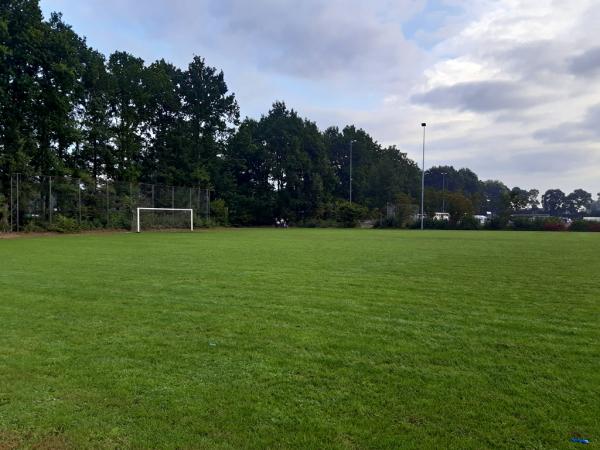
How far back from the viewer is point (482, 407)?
325 cm

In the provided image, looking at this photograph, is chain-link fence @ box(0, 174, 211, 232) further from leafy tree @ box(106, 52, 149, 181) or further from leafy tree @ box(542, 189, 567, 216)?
leafy tree @ box(542, 189, 567, 216)

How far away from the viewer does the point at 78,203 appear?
3123cm

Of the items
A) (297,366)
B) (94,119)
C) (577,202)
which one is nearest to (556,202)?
(577,202)

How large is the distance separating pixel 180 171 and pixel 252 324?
145 ft

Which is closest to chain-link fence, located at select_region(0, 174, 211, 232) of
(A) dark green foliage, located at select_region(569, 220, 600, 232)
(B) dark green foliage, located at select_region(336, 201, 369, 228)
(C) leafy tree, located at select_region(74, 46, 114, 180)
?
(C) leafy tree, located at select_region(74, 46, 114, 180)

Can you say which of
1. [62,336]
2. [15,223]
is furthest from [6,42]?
[62,336]

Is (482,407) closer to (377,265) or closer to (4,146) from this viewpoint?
(377,265)

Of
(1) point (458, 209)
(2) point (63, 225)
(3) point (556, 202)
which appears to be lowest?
(2) point (63, 225)

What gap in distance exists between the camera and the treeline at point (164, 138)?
1177 inches

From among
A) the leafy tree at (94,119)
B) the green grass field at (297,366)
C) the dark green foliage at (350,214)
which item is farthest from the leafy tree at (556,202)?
the green grass field at (297,366)

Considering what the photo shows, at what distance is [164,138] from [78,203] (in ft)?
60.7

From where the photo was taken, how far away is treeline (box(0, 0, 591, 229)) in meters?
29.9

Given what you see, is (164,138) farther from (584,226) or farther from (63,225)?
(584,226)

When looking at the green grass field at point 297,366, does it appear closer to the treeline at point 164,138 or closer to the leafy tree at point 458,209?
the treeline at point 164,138
